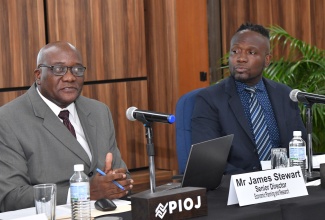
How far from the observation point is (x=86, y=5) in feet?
18.8

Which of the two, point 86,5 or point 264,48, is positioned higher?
point 86,5

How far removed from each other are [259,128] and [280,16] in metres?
3.52

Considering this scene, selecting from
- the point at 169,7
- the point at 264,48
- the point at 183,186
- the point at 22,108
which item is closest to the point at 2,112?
the point at 22,108

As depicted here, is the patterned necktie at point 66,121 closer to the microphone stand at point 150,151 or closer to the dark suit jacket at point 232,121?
the dark suit jacket at point 232,121

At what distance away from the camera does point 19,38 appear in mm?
5379

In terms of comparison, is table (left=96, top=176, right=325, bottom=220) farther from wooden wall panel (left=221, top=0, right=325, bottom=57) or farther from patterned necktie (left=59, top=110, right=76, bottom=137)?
wooden wall panel (left=221, top=0, right=325, bottom=57)

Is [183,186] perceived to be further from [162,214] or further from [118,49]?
[118,49]

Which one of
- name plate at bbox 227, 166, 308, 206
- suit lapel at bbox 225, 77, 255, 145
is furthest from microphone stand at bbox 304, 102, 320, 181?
suit lapel at bbox 225, 77, 255, 145

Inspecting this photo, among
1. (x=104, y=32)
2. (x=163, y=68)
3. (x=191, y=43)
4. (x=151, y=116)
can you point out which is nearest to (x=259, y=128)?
(x=151, y=116)

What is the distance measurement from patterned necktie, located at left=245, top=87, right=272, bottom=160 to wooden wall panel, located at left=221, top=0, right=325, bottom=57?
3.01 meters

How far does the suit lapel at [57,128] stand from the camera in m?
3.19

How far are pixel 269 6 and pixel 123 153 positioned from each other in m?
2.24

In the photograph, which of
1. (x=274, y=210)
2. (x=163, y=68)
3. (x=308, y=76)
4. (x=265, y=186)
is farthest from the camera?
(x=163, y=68)

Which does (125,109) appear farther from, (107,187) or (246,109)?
(107,187)
